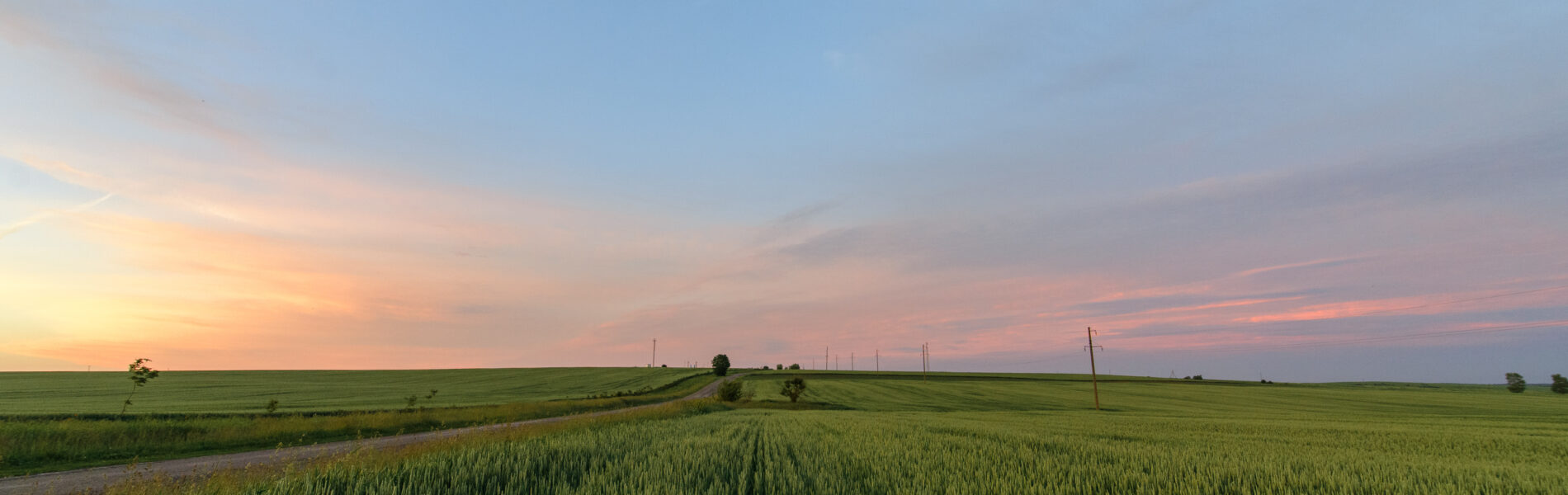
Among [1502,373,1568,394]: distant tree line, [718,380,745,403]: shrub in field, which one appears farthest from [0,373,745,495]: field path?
[1502,373,1568,394]: distant tree line

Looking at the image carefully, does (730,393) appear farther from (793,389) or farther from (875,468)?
(875,468)

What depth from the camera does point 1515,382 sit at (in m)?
146

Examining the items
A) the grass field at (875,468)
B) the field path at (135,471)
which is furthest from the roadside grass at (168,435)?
the grass field at (875,468)

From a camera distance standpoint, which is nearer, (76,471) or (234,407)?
(76,471)

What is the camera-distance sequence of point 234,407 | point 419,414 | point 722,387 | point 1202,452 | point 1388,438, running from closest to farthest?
point 1202,452, point 1388,438, point 419,414, point 234,407, point 722,387

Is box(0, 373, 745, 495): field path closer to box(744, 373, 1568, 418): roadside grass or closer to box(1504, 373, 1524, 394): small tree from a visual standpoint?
box(744, 373, 1568, 418): roadside grass

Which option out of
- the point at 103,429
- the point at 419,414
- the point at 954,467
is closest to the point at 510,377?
the point at 419,414

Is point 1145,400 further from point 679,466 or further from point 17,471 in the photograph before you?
point 17,471

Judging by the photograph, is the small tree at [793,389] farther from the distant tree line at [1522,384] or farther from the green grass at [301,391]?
the distant tree line at [1522,384]

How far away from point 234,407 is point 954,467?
2383 inches

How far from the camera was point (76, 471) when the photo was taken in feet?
55.0

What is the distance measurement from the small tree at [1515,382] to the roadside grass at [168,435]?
22892 centimetres

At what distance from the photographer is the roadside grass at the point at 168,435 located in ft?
61.3

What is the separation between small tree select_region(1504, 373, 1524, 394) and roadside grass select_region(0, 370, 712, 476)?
228922 mm
